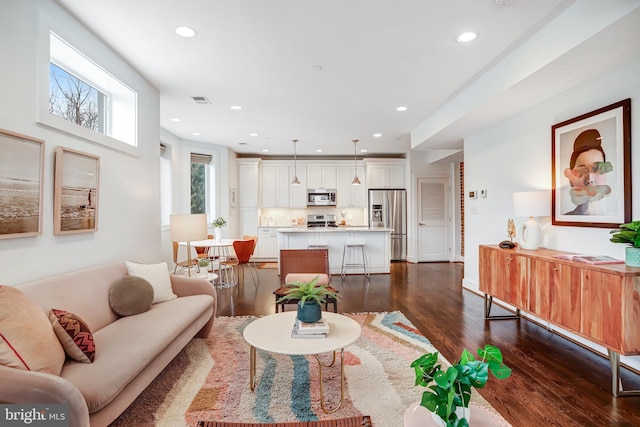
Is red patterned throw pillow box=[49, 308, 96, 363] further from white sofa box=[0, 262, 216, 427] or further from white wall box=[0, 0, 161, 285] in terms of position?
white wall box=[0, 0, 161, 285]

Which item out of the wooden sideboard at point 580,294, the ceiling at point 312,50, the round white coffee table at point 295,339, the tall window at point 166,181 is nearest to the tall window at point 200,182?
the tall window at point 166,181

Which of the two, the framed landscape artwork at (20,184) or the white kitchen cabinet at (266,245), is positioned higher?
the framed landscape artwork at (20,184)

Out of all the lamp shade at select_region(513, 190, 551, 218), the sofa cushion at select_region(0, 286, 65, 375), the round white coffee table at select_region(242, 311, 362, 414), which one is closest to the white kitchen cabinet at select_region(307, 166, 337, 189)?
the lamp shade at select_region(513, 190, 551, 218)

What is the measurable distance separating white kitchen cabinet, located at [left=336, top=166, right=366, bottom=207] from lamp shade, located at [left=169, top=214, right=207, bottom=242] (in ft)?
16.5

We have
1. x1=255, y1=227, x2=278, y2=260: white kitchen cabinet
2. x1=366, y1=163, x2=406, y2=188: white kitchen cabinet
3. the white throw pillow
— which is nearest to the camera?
the white throw pillow

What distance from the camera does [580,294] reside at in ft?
8.05

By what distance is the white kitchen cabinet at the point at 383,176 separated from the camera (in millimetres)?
8125

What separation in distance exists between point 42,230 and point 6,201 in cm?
34

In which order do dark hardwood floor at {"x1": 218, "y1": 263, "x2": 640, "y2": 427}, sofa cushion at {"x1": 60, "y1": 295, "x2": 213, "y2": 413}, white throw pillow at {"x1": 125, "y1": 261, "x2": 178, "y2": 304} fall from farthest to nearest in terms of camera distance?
white throw pillow at {"x1": 125, "y1": 261, "x2": 178, "y2": 304} → dark hardwood floor at {"x1": 218, "y1": 263, "x2": 640, "y2": 427} → sofa cushion at {"x1": 60, "y1": 295, "x2": 213, "y2": 413}

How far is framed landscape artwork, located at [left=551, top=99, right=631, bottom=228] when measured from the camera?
258 centimetres

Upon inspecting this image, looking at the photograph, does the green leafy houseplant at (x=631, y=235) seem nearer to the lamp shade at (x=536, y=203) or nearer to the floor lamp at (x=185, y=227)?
the lamp shade at (x=536, y=203)

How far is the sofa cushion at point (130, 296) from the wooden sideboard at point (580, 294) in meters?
3.44

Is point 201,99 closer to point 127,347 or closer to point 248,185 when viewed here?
point 127,347

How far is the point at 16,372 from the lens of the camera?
4.36 ft
